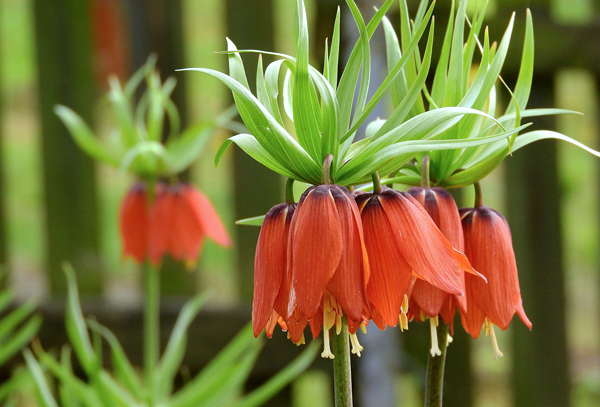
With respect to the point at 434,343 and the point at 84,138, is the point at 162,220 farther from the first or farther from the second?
the point at 434,343

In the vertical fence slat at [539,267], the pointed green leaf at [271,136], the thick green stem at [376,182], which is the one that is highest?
the pointed green leaf at [271,136]

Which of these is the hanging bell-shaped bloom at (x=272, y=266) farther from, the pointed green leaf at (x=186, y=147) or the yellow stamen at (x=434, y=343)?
the pointed green leaf at (x=186, y=147)

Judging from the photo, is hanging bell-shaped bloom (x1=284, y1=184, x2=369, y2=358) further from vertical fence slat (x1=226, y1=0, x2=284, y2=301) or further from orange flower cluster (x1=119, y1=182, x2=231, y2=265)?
vertical fence slat (x1=226, y1=0, x2=284, y2=301)

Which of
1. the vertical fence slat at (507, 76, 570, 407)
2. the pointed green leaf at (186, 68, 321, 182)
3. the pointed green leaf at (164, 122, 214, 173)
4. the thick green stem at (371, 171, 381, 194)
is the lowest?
the vertical fence slat at (507, 76, 570, 407)

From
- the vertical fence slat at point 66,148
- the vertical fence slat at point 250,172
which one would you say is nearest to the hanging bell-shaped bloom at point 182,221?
the vertical fence slat at point 250,172

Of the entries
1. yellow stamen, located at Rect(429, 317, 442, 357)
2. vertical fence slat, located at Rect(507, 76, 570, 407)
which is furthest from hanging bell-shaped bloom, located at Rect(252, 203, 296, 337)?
vertical fence slat, located at Rect(507, 76, 570, 407)

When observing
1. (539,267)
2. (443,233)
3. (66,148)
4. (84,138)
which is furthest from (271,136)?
(66,148)
